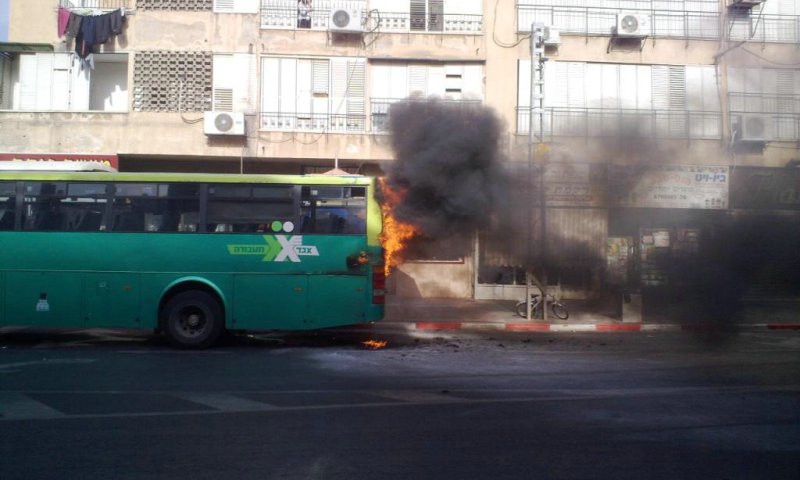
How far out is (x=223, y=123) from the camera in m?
19.2

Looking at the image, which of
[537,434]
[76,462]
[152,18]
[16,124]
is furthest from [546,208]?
[16,124]

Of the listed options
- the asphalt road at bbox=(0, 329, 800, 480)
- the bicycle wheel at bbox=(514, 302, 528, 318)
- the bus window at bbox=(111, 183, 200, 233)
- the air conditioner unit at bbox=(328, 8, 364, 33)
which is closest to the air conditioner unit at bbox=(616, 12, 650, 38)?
the air conditioner unit at bbox=(328, 8, 364, 33)

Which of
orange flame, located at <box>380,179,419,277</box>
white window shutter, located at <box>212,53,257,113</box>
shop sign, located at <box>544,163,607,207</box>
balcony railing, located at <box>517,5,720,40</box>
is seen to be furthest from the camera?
white window shutter, located at <box>212,53,257,113</box>

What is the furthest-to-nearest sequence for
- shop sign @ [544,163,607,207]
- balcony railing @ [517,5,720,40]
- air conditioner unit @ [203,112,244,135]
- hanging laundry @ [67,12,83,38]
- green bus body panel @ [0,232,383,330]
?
hanging laundry @ [67,12,83,38] → balcony railing @ [517,5,720,40] → air conditioner unit @ [203,112,244,135] → green bus body panel @ [0,232,383,330] → shop sign @ [544,163,607,207]

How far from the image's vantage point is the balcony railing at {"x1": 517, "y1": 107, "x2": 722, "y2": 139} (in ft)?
32.4

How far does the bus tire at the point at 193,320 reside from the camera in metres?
11.8

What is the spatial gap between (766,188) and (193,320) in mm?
9222

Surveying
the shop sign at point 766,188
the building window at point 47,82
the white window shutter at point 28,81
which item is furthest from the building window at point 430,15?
the shop sign at point 766,188

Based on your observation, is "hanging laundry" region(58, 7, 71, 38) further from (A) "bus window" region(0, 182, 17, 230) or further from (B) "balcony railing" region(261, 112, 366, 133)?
(A) "bus window" region(0, 182, 17, 230)

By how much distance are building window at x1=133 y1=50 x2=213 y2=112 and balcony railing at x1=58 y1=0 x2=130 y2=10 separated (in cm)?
157

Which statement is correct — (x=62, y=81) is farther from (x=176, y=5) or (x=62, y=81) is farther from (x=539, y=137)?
(x=539, y=137)

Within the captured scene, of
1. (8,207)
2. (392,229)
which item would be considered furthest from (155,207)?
(392,229)

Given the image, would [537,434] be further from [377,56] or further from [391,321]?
[377,56]

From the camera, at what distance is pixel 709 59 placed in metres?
10.2
